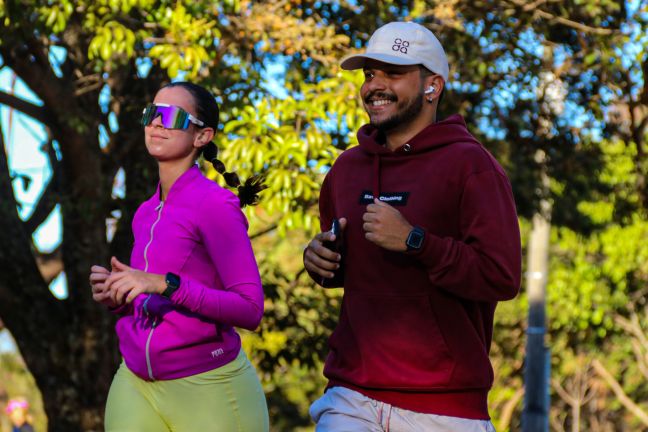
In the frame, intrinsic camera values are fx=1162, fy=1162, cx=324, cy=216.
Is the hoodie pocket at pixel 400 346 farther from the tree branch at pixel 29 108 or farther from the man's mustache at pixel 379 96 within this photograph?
the tree branch at pixel 29 108

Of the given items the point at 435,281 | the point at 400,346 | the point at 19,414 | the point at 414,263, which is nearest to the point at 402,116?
the point at 414,263

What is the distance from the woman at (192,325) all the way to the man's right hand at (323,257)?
7.4 inches

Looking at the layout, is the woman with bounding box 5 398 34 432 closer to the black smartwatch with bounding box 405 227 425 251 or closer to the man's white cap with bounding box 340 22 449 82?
the man's white cap with bounding box 340 22 449 82

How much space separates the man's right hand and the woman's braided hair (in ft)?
1.69

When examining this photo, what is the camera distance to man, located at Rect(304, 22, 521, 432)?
3463mm

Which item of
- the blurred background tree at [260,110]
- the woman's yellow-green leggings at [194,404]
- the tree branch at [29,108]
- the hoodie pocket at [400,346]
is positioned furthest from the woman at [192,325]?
the tree branch at [29,108]

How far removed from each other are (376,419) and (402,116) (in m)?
0.98

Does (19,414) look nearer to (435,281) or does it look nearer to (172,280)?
(172,280)

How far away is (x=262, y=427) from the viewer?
3.69m

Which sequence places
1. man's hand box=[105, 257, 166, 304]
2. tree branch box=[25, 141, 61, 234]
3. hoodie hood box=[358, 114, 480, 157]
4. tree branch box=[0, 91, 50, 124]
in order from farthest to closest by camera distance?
1. tree branch box=[25, 141, 61, 234]
2. tree branch box=[0, 91, 50, 124]
3. hoodie hood box=[358, 114, 480, 157]
4. man's hand box=[105, 257, 166, 304]

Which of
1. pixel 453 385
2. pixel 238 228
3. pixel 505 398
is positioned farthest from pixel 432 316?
pixel 505 398

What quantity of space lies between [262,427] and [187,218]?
0.71 metres

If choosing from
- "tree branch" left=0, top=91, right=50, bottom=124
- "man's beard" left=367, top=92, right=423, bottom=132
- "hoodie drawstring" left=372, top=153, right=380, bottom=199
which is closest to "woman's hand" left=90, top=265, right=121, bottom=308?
"hoodie drawstring" left=372, top=153, right=380, bottom=199

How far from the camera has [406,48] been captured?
3797 mm
